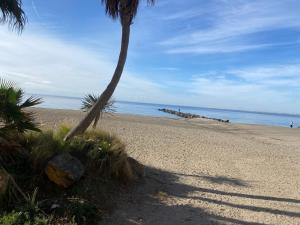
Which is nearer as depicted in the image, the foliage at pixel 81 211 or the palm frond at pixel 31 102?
the foliage at pixel 81 211

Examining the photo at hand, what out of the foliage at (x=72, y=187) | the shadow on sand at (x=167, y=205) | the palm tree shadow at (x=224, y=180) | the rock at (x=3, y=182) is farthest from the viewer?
the palm tree shadow at (x=224, y=180)

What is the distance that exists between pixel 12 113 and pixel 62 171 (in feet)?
4.83

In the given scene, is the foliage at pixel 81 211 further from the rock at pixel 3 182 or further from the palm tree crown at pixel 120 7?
the palm tree crown at pixel 120 7

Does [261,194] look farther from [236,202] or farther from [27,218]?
[27,218]

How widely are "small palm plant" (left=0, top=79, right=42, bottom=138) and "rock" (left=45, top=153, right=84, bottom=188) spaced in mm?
813

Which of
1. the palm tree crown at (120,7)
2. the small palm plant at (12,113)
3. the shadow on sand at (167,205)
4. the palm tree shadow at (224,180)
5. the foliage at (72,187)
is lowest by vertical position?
the shadow on sand at (167,205)

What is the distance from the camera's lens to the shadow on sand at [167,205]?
7.41 meters

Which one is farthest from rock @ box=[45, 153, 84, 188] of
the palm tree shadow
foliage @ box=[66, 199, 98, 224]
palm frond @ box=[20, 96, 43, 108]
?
the palm tree shadow

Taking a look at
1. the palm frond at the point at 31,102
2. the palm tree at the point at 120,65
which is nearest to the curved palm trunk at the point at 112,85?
the palm tree at the point at 120,65

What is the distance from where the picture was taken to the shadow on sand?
292 inches

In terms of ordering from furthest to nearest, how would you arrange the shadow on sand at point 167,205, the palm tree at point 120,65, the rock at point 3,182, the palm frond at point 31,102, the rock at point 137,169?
the rock at point 137,169, the palm tree at point 120,65, the palm frond at point 31,102, the shadow on sand at point 167,205, the rock at point 3,182

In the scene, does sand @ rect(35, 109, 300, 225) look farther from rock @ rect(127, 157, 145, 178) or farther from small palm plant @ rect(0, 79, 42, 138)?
small palm plant @ rect(0, 79, 42, 138)

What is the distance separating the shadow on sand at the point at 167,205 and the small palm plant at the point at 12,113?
96.9 inches

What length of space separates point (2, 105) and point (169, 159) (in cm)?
724
